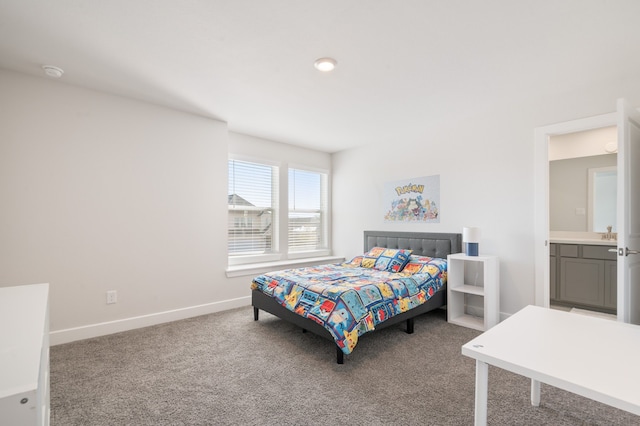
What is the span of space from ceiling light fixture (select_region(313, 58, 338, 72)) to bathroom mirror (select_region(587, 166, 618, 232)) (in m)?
4.03

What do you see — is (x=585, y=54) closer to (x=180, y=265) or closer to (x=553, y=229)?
(x=553, y=229)

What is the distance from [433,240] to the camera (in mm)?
3994

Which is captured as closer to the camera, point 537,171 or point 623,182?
point 623,182

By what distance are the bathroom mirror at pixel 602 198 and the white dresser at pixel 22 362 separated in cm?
558

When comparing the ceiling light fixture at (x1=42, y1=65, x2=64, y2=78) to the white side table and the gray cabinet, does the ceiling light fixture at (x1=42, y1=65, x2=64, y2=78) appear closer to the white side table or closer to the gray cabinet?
the white side table

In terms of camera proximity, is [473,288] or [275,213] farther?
[275,213]

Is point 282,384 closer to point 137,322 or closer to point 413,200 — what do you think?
point 137,322

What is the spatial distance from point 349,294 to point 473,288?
1729 mm

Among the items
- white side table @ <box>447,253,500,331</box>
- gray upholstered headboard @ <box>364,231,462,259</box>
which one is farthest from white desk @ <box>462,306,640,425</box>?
gray upholstered headboard @ <box>364,231,462,259</box>

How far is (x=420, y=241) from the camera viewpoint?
13.6ft

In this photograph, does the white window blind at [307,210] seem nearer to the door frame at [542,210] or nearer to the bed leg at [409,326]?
the bed leg at [409,326]

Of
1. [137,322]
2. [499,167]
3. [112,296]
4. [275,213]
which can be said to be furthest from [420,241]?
[112,296]

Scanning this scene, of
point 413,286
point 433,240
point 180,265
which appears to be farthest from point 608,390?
point 180,265

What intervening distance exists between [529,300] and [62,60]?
4905 millimetres
